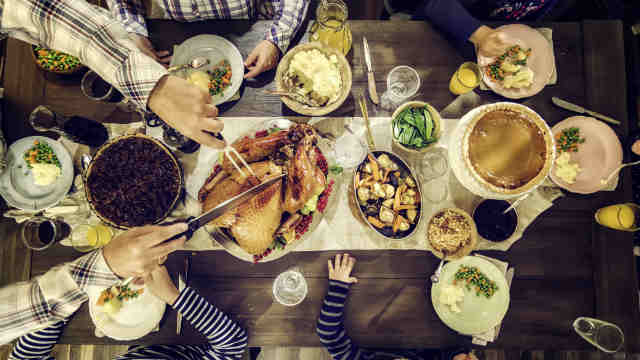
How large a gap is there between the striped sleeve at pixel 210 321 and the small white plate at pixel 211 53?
0.95 m

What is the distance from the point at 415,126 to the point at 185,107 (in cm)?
103

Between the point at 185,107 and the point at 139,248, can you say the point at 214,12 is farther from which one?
the point at 139,248

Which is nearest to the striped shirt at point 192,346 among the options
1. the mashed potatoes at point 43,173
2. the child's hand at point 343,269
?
the child's hand at point 343,269

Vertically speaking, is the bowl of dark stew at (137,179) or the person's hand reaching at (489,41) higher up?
the person's hand reaching at (489,41)

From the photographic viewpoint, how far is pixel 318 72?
1517 millimetres

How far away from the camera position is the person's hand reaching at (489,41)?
1.53 meters

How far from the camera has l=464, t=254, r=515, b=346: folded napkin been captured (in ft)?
5.06

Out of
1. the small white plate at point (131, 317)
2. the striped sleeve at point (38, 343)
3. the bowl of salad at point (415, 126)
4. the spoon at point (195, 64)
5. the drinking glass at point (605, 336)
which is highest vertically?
the spoon at point (195, 64)

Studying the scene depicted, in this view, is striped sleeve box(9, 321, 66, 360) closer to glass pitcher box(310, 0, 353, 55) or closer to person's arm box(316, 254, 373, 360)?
person's arm box(316, 254, 373, 360)

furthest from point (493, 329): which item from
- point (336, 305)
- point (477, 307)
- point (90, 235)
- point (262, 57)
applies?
point (90, 235)

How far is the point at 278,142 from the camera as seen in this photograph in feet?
4.95

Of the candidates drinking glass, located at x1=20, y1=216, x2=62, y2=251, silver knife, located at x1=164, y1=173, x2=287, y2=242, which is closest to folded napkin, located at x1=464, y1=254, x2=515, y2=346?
silver knife, located at x1=164, y1=173, x2=287, y2=242

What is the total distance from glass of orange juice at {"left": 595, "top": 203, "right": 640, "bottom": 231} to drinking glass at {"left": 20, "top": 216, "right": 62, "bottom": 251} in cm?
260

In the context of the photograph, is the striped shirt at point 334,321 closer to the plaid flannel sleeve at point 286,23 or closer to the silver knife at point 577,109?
the plaid flannel sleeve at point 286,23
